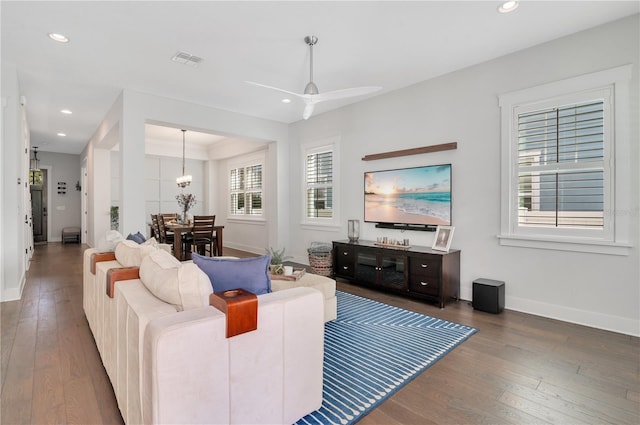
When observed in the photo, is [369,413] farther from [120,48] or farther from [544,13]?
[120,48]

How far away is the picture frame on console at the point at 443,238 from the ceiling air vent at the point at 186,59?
366 centimetres

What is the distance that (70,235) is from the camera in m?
9.27

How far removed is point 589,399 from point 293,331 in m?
1.93

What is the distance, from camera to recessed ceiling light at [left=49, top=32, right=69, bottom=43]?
3242mm

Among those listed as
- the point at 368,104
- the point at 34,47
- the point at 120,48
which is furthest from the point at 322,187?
the point at 34,47

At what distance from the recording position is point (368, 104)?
5.17 meters

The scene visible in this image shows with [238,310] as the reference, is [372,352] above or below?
below

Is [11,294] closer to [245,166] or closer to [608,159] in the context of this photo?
[245,166]

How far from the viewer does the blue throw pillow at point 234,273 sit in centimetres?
176

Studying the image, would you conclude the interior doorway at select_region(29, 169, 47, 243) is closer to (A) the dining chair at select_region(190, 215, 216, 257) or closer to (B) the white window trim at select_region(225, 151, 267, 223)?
(B) the white window trim at select_region(225, 151, 267, 223)

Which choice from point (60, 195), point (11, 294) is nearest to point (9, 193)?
point (11, 294)

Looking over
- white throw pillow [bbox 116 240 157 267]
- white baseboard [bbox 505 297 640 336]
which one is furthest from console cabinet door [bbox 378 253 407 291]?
white throw pillow [bbox 116 240 157 267]

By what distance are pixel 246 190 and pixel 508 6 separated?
6.87 m

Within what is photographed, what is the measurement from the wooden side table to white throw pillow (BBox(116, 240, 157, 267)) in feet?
3.24
